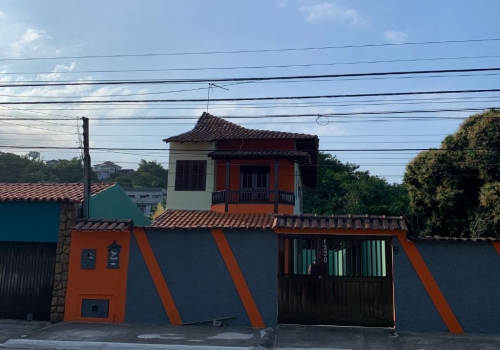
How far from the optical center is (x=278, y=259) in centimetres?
961

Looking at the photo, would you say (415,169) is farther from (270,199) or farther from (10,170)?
(10,170)

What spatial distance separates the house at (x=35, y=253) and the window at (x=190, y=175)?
30.3 feet

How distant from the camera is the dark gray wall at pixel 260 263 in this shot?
9.47 metres

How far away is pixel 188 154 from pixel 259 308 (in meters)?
11.6

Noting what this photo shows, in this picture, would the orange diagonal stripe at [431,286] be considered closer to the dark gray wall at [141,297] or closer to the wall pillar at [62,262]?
the dark gray wall at [141,297]

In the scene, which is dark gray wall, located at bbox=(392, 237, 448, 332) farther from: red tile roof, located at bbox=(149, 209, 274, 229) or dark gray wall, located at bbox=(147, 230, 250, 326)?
red tile roof, located at bbox=(149, 209, 274, 229)

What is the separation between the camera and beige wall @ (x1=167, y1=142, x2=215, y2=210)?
771 inches

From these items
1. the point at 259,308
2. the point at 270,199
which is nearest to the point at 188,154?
the point at 270,199

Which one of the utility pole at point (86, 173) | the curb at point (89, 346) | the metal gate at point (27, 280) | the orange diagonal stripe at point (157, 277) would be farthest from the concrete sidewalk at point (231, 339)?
the utility pole at point (86, 173)

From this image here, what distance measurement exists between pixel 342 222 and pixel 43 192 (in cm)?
762

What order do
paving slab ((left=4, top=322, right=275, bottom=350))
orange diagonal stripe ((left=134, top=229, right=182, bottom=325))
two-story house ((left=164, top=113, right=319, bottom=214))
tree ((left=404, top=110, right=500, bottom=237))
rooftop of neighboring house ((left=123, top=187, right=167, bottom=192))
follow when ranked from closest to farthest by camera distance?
paving slab ((left=4, top=322, right=275, bottom=350)) → orange diagonal stripe ((left=134, top=229, right=182, bottom=325)) → two-story house ((left=164, top=113, right=319, bottom=214)) → tree ((left=404, top=110, right=500, bottom=237)) → rooftop of neighboring house ((left=123, top=187, right=167, bottom=192))

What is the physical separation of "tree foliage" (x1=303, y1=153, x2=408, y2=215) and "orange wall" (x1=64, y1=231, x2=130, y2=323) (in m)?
23.3

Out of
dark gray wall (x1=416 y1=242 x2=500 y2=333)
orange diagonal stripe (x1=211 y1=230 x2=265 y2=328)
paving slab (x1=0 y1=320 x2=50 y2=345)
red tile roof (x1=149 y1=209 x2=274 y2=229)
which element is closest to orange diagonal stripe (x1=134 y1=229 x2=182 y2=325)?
orange diagonal stripe (x1=211 y1=230 x2=265 y2=328)

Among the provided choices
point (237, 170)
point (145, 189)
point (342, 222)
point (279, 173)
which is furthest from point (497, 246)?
point (145, 189)
